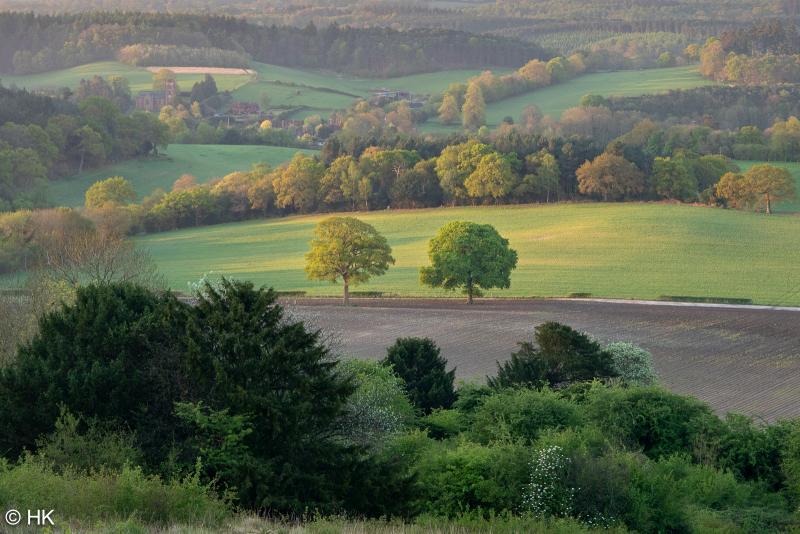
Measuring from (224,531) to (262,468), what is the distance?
4072mm

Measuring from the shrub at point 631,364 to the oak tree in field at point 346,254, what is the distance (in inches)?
1021

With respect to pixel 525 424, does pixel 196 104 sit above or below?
above

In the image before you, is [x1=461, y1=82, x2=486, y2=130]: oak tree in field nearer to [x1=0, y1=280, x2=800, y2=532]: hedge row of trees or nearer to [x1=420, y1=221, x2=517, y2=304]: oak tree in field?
[x1=420, y1=221, x2=517, y2=304]: oak tree in field

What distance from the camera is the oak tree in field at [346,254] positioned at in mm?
68688

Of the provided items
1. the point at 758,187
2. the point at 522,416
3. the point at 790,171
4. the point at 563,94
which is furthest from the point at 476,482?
the point at 563,94

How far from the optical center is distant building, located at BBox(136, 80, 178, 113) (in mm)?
184500

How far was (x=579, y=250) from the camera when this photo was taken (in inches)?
3339

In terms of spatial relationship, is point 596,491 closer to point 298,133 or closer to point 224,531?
point 224,531

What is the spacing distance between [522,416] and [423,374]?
1042 cm

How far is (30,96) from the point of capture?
13688 cm

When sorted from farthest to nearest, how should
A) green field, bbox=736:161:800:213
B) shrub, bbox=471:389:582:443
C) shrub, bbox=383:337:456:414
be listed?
green field, bbox=736:161:800:213
shrub, bbox=383:337:456:414
shrub, bbox=471:389:582:443

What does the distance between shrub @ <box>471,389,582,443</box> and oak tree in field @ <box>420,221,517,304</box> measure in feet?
117

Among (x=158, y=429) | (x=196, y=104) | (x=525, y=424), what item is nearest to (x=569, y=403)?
(x=525, y=424)

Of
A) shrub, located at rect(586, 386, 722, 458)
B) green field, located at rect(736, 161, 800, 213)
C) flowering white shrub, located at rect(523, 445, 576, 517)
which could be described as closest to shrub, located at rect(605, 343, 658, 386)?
shrub, located at rect(586, 386, 722, 458)
